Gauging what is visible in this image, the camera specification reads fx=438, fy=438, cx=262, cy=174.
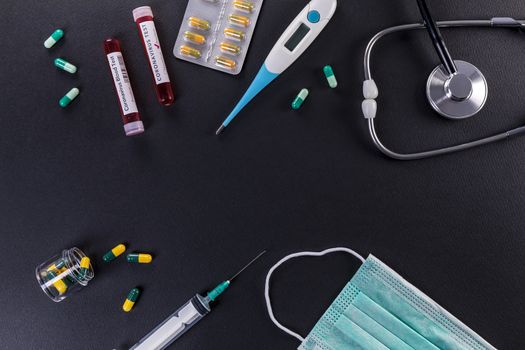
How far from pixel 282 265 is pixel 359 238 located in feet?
0.72

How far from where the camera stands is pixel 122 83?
4.00 ft

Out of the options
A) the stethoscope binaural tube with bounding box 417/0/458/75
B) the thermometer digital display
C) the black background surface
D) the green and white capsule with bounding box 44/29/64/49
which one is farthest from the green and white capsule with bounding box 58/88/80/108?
the stethoscope binaural tube with bounding box 417/0/458/75

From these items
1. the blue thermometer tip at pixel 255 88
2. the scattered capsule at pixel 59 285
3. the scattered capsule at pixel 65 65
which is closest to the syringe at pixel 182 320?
the scattered capsule at pixel 59 285

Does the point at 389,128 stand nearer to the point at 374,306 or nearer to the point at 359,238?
the point at 359,238

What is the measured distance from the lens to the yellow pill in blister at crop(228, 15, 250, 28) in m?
1.21

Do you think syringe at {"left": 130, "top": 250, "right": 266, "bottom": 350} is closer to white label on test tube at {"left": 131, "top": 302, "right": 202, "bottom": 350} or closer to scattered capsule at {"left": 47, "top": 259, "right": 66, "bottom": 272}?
white label on test tube at {"left": 131, "top": 302, "right": 202, "bottom": 350}

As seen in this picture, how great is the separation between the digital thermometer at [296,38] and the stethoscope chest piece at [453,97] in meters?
0.33

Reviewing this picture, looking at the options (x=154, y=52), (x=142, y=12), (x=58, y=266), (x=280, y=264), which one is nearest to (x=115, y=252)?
(x=58, y=266)

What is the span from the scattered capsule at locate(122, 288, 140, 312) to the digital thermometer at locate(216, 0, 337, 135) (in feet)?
2.12

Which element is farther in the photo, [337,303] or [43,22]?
[43,22]

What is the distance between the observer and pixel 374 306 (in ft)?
3.75

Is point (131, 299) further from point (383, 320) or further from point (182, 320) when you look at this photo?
point (383, 320)

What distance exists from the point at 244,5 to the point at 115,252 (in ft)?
2.52

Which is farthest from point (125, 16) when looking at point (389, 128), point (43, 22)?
point (389, 128)
